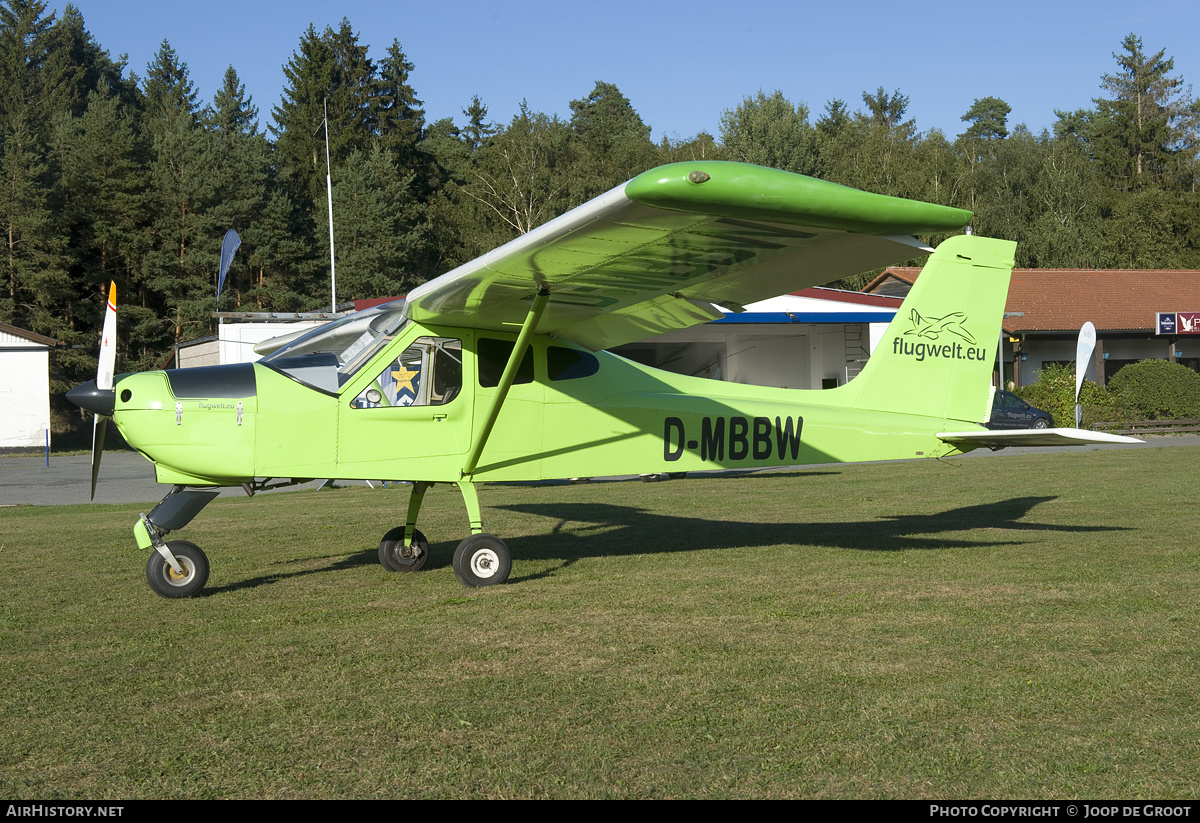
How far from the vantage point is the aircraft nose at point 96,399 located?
711 cm

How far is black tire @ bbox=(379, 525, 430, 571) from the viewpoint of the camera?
28.9ft

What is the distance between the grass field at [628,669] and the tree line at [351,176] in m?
37.3

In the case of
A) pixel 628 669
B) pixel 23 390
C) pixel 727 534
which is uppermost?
pixel 23 390

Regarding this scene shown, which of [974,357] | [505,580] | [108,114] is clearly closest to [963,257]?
[974,357]

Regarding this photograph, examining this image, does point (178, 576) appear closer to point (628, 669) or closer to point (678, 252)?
point (628, 669)

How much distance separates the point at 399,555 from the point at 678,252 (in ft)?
13.0

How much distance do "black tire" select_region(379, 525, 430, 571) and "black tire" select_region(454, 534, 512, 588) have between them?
112cm

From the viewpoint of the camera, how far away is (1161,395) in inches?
1312

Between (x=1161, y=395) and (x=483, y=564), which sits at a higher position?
(x=1161, y=395)

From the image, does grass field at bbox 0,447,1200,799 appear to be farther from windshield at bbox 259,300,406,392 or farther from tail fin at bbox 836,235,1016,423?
windshield at bbox 259,300,406,392

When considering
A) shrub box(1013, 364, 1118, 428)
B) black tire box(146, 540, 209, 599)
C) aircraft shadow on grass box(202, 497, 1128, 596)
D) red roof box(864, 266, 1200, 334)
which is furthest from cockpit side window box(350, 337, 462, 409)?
red roof box(864, 266, 1200, 334)

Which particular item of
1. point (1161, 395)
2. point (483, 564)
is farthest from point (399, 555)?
point (1161, 395)

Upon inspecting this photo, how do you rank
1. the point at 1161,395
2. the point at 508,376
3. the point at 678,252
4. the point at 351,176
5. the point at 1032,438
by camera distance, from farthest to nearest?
the point at 351,176 → the point at 1161,395 → the point at 1032,438 → the point at 508,376 → the point at 678,252

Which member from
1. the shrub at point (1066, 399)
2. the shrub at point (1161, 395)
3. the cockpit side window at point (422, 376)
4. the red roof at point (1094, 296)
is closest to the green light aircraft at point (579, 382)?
the cockpit side window at point (422, 376)
